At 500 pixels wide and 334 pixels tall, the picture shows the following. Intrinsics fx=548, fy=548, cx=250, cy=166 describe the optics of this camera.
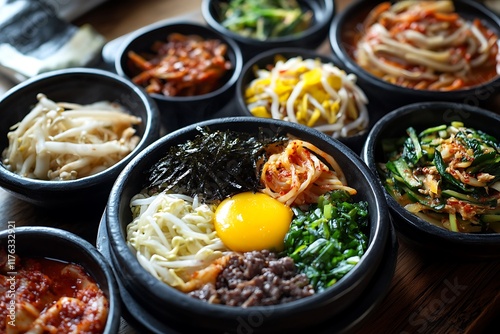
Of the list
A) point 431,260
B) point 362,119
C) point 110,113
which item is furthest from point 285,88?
point 431,260

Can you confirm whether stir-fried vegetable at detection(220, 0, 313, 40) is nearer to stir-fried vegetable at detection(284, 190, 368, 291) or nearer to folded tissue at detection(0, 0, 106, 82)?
folded tissue at detection(0, 0, 106, 82)

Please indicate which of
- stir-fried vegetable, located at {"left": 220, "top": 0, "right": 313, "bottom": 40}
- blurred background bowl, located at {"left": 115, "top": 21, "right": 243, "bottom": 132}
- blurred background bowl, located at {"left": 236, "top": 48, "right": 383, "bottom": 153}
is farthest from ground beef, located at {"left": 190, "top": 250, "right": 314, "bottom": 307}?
stir-fried vegetable, located at {"left": 220, "top": 0, "right": 313, "bottom": 40}

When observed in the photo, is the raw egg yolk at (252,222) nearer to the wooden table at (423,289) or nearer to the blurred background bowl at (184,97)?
the wooden table at (423,289)

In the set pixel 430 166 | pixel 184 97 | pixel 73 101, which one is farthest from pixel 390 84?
pixel 73 101

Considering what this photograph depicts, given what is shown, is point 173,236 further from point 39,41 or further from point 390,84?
point 39,41

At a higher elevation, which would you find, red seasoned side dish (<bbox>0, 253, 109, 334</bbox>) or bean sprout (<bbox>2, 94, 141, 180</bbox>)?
bean sprout (<bbox>2, 94, 141, 180</bbox>)
